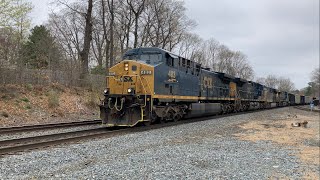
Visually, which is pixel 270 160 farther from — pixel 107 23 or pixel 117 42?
pixel 117 42

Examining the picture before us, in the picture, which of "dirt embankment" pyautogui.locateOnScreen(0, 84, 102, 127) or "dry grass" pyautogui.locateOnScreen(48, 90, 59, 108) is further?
"dry grass" pyautogui.locateOnScreen(48, 90, 59, 108)

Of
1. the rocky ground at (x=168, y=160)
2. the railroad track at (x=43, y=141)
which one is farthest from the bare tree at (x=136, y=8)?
the rocky ground at (x=168, y=160)

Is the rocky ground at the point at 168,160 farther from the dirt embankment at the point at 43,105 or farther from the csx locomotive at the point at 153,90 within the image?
the dirt embankment at the point at 43,105

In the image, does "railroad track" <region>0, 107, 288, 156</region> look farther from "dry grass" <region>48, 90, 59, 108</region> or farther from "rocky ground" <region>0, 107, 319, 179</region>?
"dry grass" <region>48, 90, 59, 108</region>

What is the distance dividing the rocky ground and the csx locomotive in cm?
228

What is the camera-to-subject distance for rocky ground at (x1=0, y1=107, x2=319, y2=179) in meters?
6.39

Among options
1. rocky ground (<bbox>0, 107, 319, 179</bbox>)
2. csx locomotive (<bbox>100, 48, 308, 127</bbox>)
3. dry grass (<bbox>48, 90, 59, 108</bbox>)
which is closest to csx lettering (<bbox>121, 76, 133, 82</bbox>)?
csx locomotive (<bbox>100, 48, 308, 127</bbox>)

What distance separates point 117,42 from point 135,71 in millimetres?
32268

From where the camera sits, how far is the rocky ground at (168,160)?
21.0 ft

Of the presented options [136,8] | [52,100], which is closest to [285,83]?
[136,8]

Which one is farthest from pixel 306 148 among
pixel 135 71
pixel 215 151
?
pixel 135 71

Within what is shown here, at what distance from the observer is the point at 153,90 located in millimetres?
13867

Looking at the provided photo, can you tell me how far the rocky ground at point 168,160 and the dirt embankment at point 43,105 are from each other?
8.72m

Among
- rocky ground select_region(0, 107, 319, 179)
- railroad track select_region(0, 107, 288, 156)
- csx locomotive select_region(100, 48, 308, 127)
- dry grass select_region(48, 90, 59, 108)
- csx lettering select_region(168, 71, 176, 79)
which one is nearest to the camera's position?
rocky ground select_region(0, 107, 319, 179)
